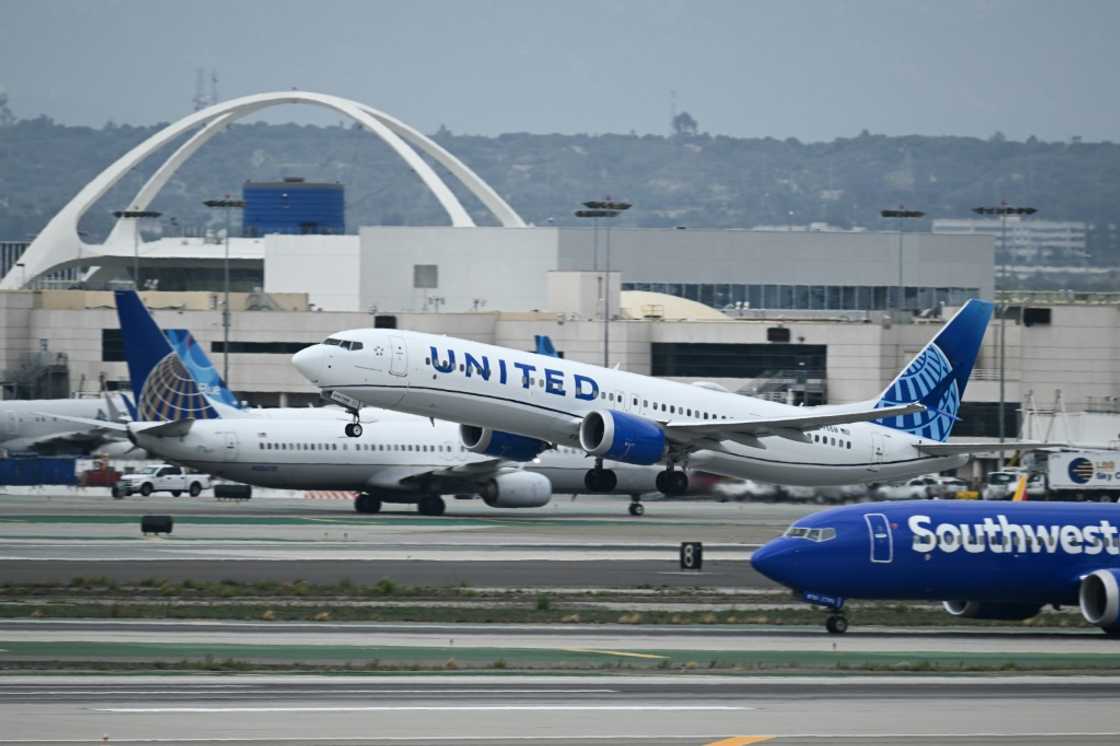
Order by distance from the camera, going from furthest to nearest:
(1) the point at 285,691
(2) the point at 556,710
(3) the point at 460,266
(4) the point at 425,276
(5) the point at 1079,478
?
(4) the point at 425,276 < (3) the point at 460,266 < (5) the point at 1079,478 < (1) the point at 285,691 < (2) the point at 556,710

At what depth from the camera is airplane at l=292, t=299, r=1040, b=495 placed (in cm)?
6178

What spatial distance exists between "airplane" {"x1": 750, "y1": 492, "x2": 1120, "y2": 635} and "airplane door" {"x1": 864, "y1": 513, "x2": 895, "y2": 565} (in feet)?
0.07

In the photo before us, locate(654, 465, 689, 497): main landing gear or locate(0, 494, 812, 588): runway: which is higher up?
locate(654, 465, 689, 497): main landing gear

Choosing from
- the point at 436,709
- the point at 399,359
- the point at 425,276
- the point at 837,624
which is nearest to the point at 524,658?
the point at 436,709

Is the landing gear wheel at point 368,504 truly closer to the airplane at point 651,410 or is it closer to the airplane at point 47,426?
the airplane at point 651,410

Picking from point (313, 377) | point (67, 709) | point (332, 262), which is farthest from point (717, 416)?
point (332, 262)

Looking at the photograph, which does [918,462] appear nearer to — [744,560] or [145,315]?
[744,560]

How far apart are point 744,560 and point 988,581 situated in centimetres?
1971

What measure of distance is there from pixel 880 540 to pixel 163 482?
6622cm

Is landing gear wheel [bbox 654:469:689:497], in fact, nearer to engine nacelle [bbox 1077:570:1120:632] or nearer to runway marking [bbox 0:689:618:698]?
engine nacelle [bbox 1077:570:1120:632]

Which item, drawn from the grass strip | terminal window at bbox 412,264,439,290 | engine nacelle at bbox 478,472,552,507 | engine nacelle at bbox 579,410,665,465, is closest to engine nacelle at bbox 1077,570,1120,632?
the grass strip

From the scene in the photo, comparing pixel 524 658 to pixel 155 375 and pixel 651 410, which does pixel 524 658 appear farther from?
pixel 155 375

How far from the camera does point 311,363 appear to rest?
61344 millimetres

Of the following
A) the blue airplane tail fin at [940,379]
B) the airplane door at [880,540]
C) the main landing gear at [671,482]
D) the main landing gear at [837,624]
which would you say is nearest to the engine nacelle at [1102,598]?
the airplane door at [880,540]
